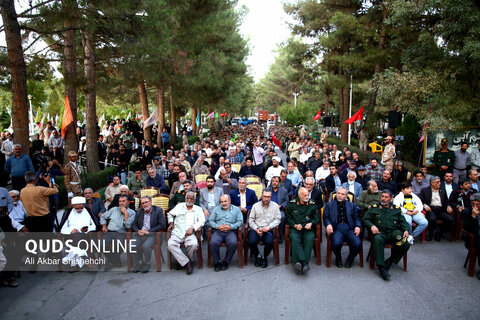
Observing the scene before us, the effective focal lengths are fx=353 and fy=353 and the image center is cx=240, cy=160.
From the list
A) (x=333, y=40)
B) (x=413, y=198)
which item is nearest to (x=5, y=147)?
(x=413, y=198)

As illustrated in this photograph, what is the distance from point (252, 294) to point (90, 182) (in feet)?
23.2

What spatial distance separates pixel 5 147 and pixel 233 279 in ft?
32.6

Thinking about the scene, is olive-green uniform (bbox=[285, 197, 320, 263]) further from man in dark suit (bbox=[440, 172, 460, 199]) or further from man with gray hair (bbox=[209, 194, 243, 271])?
man in dark suit (bbox=[440, 172, 460, 199])

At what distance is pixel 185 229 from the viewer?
5.82 meters

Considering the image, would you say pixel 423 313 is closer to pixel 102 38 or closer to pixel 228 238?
pixel 228 238

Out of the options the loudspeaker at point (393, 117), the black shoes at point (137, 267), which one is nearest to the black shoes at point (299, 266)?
the black shoes at point (137, 267)

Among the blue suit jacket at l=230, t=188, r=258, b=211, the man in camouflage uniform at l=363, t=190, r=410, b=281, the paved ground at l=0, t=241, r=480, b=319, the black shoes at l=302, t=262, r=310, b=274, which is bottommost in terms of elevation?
the paved ground at l=0, t=241, r=480, b=319

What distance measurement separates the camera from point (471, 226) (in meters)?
5.54

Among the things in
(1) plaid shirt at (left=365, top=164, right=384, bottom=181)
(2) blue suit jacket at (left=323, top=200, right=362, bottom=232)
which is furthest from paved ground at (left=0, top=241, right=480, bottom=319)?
(1) plaid shirt at (left=365, top=164, right=384, bottom=181)

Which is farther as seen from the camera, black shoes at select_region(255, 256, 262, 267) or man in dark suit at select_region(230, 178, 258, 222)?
man in dark suit at select_region(230, 178, 258, 222)

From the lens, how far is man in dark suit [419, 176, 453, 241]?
6.84 m

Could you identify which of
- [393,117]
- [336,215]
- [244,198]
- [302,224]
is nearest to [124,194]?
[244,198]

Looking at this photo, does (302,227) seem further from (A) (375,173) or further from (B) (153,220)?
(A) (375,173)

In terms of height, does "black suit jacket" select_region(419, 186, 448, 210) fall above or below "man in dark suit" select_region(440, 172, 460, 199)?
below
